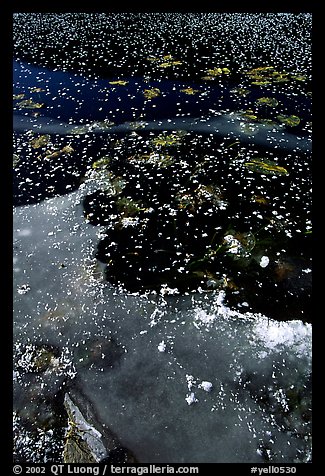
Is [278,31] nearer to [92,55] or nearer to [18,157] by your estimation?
[92,55]

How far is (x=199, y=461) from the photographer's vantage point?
2.45 metres

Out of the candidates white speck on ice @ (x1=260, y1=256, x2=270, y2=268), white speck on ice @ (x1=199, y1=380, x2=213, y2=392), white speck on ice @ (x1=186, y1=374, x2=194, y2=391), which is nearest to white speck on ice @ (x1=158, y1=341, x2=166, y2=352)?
white speck on ice @ (x1=186, y1=374, x2=194, y2=391)

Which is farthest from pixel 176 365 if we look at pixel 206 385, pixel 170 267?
pixel 170 267

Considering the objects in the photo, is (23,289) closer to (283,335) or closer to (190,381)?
(190,381)

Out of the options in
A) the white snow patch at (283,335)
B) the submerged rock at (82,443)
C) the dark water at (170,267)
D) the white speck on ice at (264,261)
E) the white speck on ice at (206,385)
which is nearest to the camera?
the submerged rock at (82,443)

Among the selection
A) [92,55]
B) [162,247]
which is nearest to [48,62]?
[92,55]

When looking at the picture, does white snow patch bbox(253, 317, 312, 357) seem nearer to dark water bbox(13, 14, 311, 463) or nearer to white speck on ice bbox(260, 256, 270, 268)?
dark water bbox(13, 14, 311, 463)

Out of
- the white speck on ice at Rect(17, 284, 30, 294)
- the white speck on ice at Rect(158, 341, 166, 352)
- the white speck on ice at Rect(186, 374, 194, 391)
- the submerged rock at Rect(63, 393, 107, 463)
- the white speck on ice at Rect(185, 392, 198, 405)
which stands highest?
the white speck on ice at Rect(158, 341, 166, 352)

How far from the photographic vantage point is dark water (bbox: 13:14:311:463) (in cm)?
271

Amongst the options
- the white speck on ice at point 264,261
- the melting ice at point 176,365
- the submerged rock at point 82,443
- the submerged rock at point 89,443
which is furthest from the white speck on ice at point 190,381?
the white speck on ice at point 264,261

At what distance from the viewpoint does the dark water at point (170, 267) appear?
2707 mm

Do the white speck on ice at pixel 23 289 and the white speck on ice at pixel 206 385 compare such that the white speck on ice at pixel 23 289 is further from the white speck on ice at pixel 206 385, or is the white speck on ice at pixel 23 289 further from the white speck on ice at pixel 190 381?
the white speck on ice at pixel 206 385

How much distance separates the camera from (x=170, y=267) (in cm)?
393

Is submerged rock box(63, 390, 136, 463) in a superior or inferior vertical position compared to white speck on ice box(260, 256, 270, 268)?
inferior
